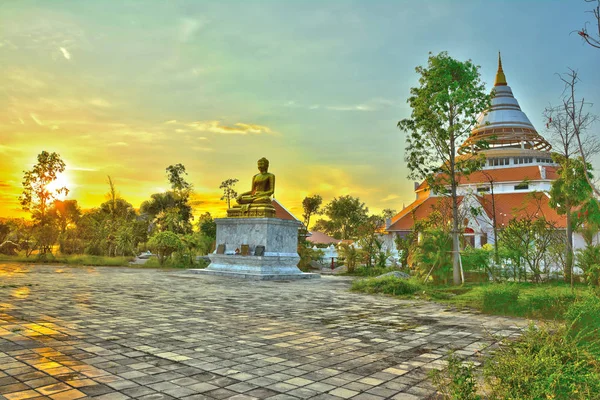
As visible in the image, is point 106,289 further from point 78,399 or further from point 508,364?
point 508,364

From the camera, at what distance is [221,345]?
17.4 ft

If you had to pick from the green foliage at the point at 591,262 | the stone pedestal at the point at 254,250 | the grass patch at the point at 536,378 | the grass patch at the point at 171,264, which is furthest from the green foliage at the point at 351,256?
the grass patch at the point at 536,378

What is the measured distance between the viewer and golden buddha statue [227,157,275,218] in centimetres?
1732

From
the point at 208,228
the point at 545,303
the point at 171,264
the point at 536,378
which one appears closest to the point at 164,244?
the point at 171,264

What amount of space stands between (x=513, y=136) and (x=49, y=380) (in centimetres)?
4497

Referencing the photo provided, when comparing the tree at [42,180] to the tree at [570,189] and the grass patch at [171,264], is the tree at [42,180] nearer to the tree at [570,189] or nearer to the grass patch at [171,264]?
the grass patch at [171,264]

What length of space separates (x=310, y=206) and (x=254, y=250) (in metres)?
36.2

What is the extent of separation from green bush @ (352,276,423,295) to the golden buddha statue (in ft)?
19.3

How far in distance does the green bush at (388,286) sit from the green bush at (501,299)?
3009 mm

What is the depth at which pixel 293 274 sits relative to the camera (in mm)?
16219

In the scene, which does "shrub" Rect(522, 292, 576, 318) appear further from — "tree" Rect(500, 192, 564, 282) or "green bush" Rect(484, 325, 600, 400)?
"green bush" Rect(484, 325, 600, 400)

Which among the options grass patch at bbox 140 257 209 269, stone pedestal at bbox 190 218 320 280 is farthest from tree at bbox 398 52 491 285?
grass patch at bbox 140 257 209 269

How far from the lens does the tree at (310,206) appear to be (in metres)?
52.6

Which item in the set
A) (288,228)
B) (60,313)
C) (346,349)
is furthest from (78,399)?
(288,228)
